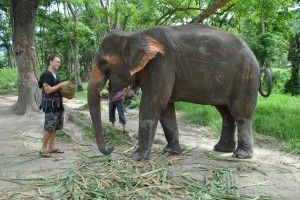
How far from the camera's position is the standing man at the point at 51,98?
7109 millimetres

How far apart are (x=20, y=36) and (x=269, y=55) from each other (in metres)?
13.5

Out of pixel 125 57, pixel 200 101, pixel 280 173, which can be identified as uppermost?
pixel 125 57

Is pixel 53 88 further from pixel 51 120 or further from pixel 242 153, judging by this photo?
pixel 242 153

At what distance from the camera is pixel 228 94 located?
7582 millimetres

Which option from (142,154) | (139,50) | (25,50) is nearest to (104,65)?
(139,50)

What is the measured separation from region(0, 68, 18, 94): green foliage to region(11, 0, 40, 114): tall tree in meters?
10.4

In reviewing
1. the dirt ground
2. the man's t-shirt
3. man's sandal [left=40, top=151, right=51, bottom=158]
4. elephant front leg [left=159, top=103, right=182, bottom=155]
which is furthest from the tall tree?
elephant front leg [left=159, top=103, right=182, bottom=155]

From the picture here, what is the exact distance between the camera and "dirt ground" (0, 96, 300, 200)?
6.31m

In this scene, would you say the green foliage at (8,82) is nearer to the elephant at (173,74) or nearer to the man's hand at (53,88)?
the man's hand at (53,88)

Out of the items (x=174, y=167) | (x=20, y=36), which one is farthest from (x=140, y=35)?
(x=20, y=36)

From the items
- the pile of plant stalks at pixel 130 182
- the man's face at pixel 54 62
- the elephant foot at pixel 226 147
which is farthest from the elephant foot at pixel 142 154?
the man's face at pixel 54 62

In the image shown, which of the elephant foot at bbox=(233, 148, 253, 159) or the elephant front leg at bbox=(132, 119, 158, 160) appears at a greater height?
the elephant front leg at bbox=(132, 119, 158, 160)

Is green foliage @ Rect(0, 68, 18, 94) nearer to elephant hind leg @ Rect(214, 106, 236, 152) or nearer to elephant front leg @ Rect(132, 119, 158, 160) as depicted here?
elephant hind leg @ Rect(214, 106, 236, 152)

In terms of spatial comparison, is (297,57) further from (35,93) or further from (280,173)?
(280,173)
